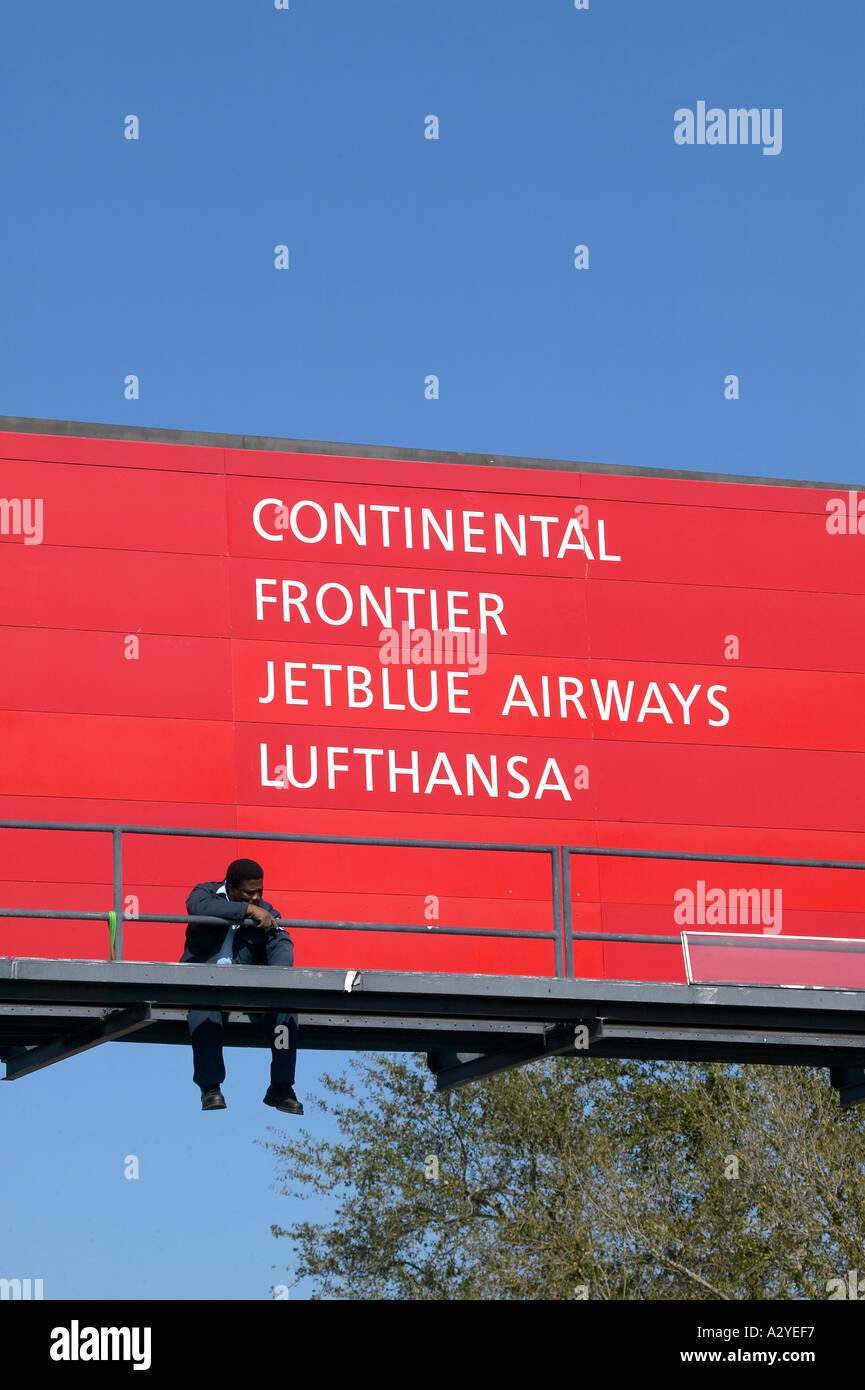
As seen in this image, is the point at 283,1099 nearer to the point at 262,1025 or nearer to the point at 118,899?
the point at 262,1025

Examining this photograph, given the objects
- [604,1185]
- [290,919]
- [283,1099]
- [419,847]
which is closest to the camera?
[283,1099]

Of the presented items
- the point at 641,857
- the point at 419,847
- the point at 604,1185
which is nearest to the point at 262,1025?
the point at 419,847

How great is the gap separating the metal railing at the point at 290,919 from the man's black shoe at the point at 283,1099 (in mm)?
1158

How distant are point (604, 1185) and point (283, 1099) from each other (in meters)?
19.4

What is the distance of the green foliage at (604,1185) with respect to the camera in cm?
3122

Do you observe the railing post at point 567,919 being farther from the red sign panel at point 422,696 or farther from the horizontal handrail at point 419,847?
the red sign panel at point 422,696

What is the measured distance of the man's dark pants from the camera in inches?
583

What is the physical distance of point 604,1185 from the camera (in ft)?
109

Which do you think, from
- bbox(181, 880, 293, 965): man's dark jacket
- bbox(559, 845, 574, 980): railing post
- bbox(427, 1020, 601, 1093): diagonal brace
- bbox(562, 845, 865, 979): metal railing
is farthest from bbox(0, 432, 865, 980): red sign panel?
bbox(181, 880, 293, 965): man's dark jacket

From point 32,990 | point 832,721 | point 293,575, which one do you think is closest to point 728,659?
point 832,721

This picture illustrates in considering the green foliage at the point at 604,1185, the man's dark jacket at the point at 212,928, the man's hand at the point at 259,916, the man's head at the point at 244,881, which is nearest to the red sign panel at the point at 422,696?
the man's dark jacket at the point at 212,928

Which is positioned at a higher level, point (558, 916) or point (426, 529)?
point (426, 529)

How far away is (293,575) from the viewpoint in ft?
59.9
